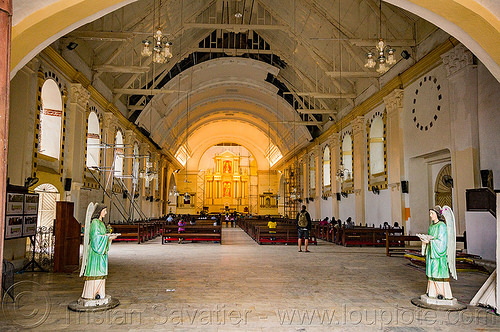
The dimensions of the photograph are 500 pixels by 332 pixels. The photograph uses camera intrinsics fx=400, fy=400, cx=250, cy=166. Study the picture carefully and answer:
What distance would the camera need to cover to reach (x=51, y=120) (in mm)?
12445

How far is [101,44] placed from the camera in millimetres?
14812

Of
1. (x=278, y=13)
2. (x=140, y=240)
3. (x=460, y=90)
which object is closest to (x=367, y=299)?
(x=460, y=90)

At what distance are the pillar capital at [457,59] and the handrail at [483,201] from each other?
18.2 ft

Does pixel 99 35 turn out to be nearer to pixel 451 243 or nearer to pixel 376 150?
pixel 451 243

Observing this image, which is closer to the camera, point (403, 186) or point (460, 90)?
point (460, 90)

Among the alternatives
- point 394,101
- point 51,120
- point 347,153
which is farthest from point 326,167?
point 51,120

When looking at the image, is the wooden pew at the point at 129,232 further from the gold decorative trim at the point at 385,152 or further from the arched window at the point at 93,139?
the gold decorative trim at the point at 385,152

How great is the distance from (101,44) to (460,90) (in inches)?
477

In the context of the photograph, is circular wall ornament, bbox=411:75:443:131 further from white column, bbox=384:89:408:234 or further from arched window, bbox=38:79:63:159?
arched window, bbox=38:79:63:159

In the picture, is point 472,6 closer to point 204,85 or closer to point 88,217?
point 88,217

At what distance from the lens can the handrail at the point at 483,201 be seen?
5785 mm

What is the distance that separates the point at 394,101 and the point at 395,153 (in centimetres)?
189

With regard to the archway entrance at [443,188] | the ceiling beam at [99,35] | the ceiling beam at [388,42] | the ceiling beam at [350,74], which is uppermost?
the ceiling beam at [388,42]

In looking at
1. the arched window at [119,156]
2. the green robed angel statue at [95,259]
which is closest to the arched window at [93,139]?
the arched window at [119,156]
